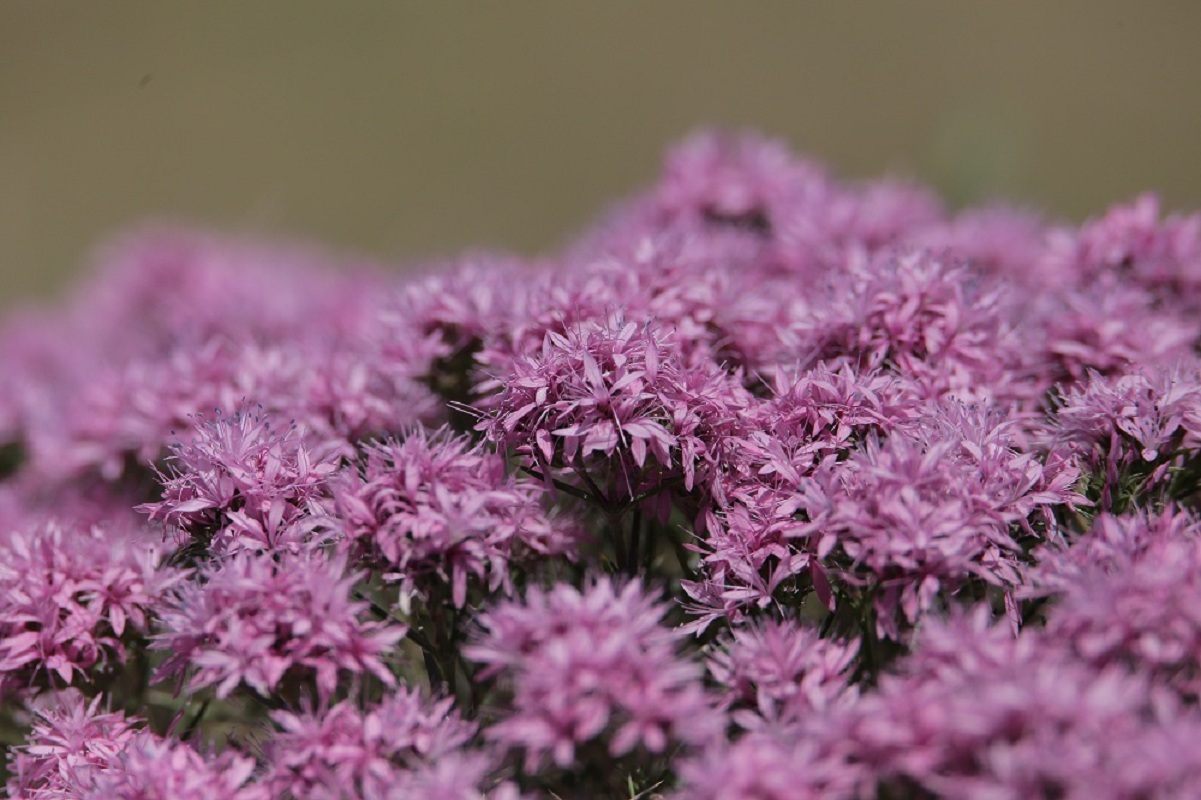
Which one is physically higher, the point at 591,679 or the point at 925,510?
the point at 925,510

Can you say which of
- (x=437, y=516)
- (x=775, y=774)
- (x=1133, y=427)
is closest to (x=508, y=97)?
(x=1133, y=427)

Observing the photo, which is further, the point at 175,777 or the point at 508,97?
the point at 508,97

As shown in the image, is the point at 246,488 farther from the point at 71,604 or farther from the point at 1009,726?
the point at 1009,726

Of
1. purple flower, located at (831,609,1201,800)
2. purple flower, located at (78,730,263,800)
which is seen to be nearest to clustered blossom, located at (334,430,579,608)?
purple flower, located at (78,730,263,800)

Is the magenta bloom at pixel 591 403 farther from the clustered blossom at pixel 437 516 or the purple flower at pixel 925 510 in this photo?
the purple flower at pixel 925 510

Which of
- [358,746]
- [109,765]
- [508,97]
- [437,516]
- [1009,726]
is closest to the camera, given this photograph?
[1009,726]

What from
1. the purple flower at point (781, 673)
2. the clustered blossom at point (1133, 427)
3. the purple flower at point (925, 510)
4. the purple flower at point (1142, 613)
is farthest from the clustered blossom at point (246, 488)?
the clustered blossom at point (1133, 427)

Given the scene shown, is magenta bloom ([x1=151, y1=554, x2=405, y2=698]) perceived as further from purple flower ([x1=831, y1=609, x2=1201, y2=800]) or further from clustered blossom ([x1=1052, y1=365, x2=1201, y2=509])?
clustered blossom ([x1=1052, y1=365, x2=1201, y2=509])
